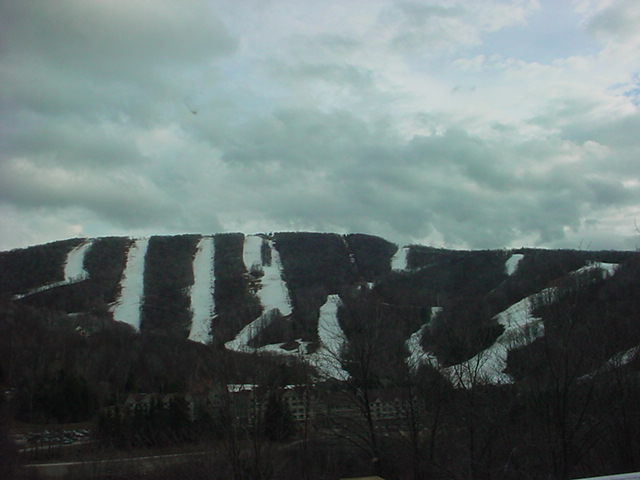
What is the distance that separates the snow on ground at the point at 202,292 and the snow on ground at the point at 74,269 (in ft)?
87.0

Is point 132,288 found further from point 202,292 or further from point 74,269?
point 74,269

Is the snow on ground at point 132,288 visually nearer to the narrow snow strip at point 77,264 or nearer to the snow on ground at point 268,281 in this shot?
→ the narrow snow strip at point 77,264

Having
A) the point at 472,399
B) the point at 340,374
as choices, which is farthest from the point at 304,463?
the point at 472,399

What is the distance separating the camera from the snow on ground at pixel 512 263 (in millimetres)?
120637

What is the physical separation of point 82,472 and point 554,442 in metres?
25.3

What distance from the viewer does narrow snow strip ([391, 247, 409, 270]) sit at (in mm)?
145500

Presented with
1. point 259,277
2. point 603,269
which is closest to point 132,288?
point 259,277

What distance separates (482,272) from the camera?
396 ft

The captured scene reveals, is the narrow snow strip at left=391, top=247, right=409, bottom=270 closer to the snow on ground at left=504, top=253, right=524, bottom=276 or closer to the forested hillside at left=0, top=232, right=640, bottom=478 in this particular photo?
the forested hillside at left=0, top=232, right=640, bottom=478

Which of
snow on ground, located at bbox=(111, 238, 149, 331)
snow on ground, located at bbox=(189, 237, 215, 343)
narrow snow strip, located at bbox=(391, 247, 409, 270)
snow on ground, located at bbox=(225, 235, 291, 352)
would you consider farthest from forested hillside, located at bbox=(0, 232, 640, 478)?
narrow snow strip, located at bbox=(391, 247, 409, 270)

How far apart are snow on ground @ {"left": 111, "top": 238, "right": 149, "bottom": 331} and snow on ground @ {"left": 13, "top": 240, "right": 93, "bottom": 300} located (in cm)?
1002

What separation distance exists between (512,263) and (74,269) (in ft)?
340

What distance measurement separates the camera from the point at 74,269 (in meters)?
148

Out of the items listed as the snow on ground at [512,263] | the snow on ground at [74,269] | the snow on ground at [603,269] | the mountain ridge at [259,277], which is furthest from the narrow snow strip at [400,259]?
the snow on ground at [74,269]
